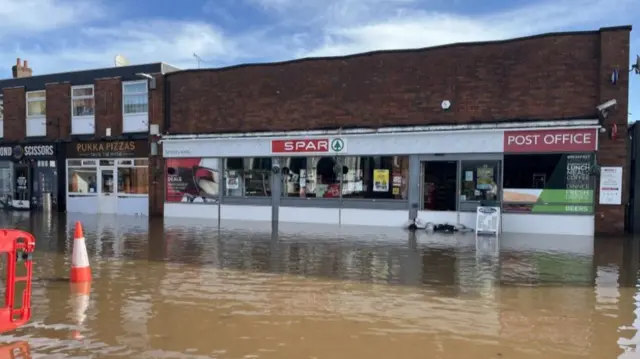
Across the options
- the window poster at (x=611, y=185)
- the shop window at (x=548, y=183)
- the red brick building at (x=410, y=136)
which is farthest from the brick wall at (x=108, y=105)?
the window poster at (x=611, y=185)

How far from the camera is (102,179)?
65.7ft

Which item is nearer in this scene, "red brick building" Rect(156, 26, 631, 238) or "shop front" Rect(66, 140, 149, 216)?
"red brick building" Rect(156, 26, 631, 238)

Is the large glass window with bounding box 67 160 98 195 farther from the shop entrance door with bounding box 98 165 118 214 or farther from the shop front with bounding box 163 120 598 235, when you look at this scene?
the shop front with bounding box 163 120 598 235

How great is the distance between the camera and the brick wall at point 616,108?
1240 centimetres

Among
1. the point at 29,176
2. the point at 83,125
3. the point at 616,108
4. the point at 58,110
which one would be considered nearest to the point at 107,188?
the point at 83,125

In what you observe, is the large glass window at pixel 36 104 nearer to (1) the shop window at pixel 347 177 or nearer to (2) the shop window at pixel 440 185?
(1) the shop window at pixel 347 177

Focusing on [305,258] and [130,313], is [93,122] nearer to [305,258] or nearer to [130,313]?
[305,258]

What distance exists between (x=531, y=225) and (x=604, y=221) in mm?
1793

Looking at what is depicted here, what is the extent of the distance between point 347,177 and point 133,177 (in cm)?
934

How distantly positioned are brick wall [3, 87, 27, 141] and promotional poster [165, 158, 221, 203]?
28.1 feet

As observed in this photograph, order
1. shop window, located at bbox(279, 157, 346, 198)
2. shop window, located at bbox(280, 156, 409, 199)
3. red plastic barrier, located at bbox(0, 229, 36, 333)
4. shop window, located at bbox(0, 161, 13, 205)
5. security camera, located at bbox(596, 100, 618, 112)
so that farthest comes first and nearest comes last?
shop window, located at bbox(0, 161, 13, 205) → shop window, located at bbox(279, 157, 346, 198) → shop window, located at bbox(280, 156, 409, 199) → security camera, located at bbox(596, 100, 618, 112) → red plastic barrier, located at bbox(0, 229, 36, 333)

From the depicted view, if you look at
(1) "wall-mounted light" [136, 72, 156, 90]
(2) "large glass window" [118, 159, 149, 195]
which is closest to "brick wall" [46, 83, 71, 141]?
(2) "large glass window" [118, 159, 149, 195]

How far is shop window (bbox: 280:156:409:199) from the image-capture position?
586 inches

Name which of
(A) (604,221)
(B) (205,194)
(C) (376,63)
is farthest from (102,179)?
(A) (604,221)
